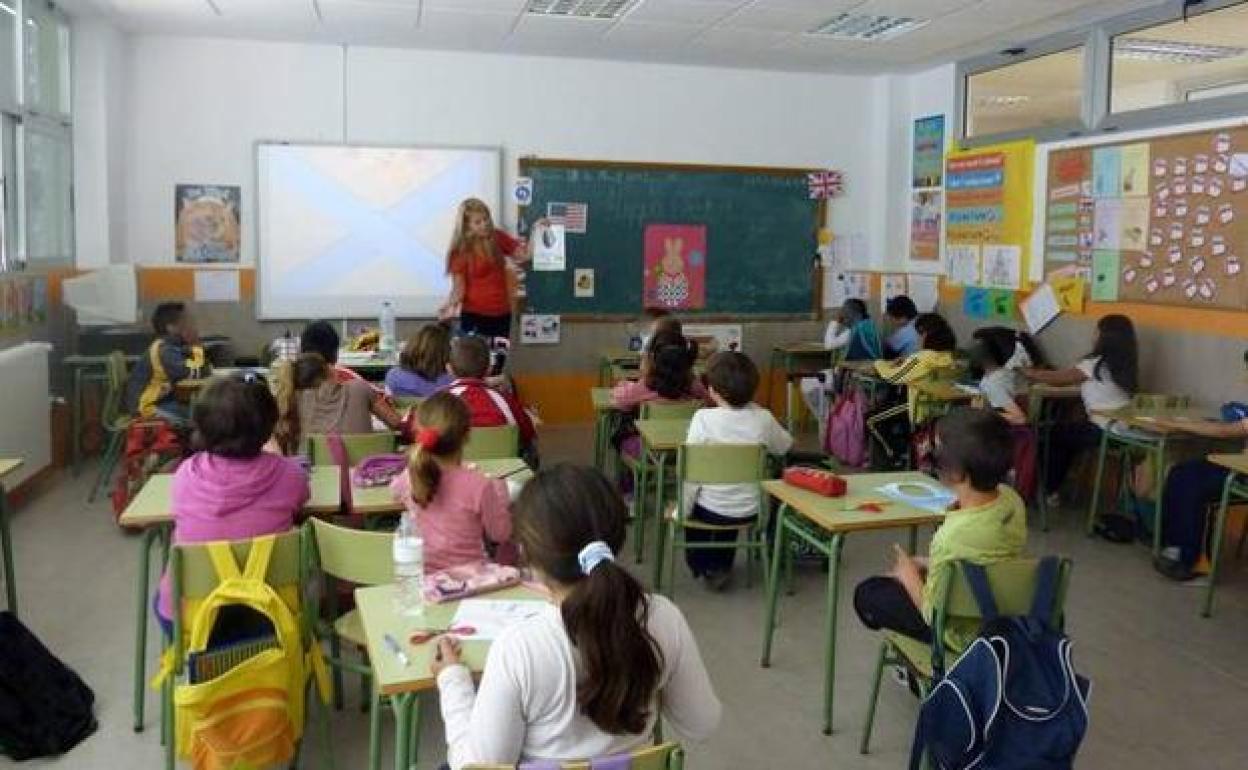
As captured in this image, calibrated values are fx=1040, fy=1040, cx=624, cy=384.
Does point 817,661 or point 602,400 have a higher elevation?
point 602,400

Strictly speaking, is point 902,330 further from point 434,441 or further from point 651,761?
point 651,761

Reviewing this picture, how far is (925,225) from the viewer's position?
8430 mm

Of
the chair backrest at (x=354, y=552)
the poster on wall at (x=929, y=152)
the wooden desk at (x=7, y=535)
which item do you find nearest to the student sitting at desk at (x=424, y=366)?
the wooden desk at (x=7, y=535)

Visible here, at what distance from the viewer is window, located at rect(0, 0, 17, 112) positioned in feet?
19.2

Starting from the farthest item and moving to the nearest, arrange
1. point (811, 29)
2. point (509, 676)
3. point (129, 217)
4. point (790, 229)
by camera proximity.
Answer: point (790, 229), point (129, 217), point (811, 29), point (509, 676)

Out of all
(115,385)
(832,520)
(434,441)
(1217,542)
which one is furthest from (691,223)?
(434,441)

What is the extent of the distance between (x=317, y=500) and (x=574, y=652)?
1901mm

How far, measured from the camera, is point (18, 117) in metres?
6.09

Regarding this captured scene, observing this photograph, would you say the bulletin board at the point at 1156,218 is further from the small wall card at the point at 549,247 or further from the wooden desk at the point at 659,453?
the small wall card at the point at 549,247

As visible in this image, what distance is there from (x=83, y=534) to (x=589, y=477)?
4516 millimetres

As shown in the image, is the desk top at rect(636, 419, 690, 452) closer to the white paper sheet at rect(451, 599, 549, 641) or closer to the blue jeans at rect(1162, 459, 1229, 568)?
the white paper sheet at rect(451, 599, 549, 641)

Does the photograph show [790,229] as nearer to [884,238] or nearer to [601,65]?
[884,238]

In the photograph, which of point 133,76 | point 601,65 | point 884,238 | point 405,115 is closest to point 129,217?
point 133,76

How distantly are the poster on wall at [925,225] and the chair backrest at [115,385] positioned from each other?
5933 millimetres
